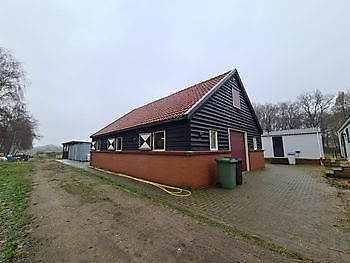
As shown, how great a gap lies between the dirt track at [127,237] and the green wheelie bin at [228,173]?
357 centimetres

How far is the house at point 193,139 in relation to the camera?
7.84 meters

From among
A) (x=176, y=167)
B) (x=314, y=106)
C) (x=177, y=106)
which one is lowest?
(x=176, y=167)

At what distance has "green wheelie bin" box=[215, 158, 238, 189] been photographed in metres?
7.70

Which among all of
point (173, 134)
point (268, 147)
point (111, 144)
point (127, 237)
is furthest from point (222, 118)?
point (268, 147)

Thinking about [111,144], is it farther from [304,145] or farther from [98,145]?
[304,145]

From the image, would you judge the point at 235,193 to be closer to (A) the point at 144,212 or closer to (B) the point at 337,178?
(A) the point at 144,212

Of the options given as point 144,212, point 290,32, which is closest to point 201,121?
point 144,212

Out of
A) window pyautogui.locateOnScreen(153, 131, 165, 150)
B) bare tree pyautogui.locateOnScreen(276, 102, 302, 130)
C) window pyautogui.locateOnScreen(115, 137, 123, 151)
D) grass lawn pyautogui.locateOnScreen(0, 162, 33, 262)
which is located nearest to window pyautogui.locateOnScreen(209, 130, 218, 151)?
window pyautogui.locateOnScreen(153, 131, 165, 150)

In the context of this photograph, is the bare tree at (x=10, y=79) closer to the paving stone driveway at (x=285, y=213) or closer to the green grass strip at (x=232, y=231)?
the paving stone driveway at (x=285, y=213)

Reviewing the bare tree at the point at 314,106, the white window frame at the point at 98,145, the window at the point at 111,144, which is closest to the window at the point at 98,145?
the white window frame at the point at 98,145

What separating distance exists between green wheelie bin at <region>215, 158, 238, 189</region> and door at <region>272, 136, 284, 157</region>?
16311 mm

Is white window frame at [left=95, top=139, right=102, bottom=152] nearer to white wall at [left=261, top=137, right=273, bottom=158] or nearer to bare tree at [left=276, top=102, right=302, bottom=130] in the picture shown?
white wall at [left=261, top=137, right=273, bottom=158]

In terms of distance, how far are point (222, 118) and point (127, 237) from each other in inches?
319

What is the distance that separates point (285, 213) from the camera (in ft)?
15.6
